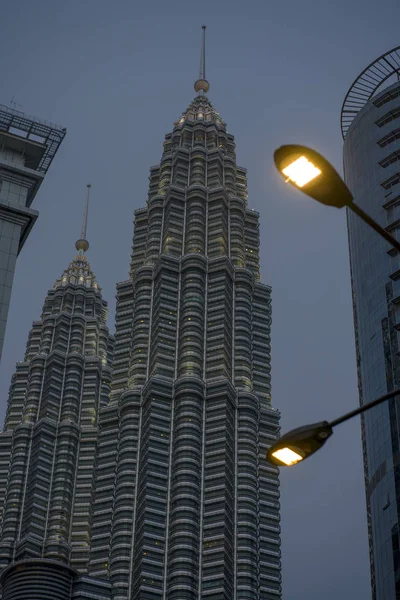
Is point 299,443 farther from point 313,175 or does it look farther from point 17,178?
point 17,178

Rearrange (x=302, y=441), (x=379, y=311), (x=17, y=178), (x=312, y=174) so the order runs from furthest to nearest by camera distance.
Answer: (x=379, y=311) → (x=17, y=178) → (x=302, y=441) → (x=312, y=174)

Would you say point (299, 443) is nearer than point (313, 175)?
No

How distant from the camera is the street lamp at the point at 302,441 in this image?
12492 millimetres

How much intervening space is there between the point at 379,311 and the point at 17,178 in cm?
3867

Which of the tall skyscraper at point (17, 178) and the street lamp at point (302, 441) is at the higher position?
the tall skyscraper at point (17, 178)

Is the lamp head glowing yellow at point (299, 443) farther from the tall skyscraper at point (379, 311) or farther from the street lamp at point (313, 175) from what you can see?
the tall skyscraper at point (379, 311)

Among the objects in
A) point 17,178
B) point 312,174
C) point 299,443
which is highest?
point 17,178

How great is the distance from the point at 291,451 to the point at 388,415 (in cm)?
7349

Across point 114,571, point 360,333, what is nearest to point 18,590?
point 114,571

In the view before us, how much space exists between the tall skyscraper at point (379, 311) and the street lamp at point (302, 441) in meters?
67.5

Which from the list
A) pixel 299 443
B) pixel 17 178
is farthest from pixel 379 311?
pixel 299 443

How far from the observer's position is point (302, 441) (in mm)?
12508

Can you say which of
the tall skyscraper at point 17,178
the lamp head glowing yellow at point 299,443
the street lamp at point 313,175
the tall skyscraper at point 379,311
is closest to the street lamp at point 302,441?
the lamp head glowing yellow at point 299,443

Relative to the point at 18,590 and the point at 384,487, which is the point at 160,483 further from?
the point at 384,487
